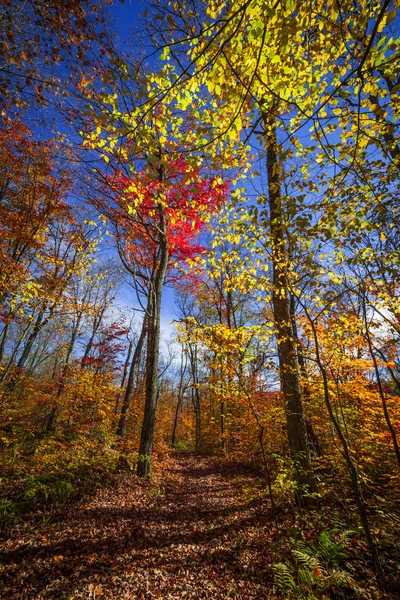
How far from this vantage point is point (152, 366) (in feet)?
24.1

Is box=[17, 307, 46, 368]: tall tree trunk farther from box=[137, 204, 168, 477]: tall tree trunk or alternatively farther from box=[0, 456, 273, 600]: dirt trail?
box=[0, 456, 273, 600]: dirt trail

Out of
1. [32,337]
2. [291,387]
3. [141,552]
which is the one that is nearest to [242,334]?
[291,387]

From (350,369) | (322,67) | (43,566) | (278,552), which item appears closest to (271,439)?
(350,369)

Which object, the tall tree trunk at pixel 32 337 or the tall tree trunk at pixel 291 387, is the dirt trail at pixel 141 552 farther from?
the tall tree trunk at pixel 32 337

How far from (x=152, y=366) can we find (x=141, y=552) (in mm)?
3958

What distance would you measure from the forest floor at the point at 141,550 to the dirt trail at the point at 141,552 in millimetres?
13

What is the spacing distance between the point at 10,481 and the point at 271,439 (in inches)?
312

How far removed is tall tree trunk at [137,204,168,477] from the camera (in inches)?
271

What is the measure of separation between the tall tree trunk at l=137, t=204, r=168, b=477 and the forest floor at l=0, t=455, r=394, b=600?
0.78 metres

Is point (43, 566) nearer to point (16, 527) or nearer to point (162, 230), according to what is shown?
point (16, 527)

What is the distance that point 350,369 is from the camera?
256 inches

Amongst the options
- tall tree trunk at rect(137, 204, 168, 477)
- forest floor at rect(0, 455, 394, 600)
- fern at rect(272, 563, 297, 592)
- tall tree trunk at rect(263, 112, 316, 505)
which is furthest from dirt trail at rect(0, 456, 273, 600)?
tall tree trunk at rect(263, 112, 316, 505)

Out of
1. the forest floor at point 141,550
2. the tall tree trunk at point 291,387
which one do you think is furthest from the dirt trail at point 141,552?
the tall tree trunk at point 291,387

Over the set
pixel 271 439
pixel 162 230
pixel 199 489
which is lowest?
pixel 199 489
